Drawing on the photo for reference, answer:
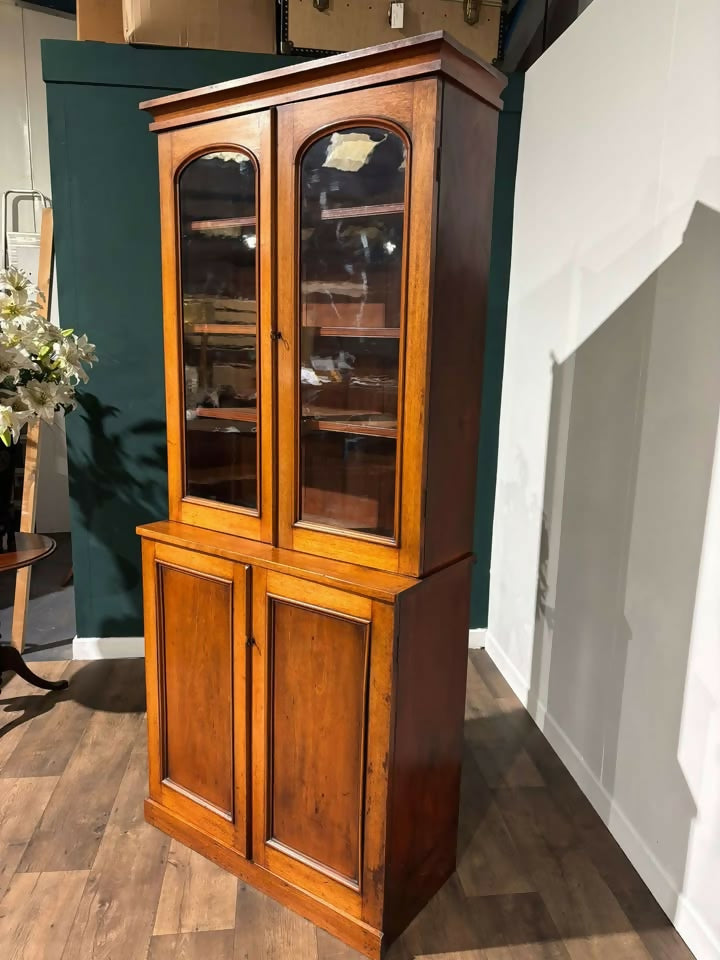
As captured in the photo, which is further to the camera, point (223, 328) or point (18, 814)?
point (18, 814)

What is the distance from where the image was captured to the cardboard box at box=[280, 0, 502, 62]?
103 inches

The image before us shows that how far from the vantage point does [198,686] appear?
75.5 inches

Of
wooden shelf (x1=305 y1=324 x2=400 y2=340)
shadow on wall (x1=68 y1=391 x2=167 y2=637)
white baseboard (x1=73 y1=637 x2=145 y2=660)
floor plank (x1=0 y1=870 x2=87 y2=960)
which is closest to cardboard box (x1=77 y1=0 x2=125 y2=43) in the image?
shadow on wall (x1=68 y1=391 x2=167 y2=637)

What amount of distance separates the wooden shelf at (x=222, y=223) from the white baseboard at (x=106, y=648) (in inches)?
77.8

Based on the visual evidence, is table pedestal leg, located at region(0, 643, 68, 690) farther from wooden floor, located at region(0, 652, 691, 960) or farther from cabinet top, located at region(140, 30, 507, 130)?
cabinet top, located at region(140, 30, 507, 130)

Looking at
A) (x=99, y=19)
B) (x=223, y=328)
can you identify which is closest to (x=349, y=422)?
(x=223, y=328)

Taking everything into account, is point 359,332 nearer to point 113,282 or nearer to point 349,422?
point 349,422

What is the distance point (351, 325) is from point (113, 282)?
1.67 meters

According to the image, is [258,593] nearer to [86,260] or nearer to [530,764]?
[530,764]

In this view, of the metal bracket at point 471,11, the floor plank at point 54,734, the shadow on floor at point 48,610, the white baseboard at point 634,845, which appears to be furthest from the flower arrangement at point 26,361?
the white baseboard at point 634,845

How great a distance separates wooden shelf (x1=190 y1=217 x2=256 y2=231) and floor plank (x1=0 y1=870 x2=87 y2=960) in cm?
175

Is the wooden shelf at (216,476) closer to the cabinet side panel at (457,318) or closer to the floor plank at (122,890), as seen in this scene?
the cabinet side panel at (457,318)

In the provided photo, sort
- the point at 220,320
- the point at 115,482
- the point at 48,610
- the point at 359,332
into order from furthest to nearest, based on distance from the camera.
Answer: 1. the point at 48,610
2. the point at 115,482
3. the point at 220,320
4. the point at 359,332

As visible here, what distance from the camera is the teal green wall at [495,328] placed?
9.49 feet
